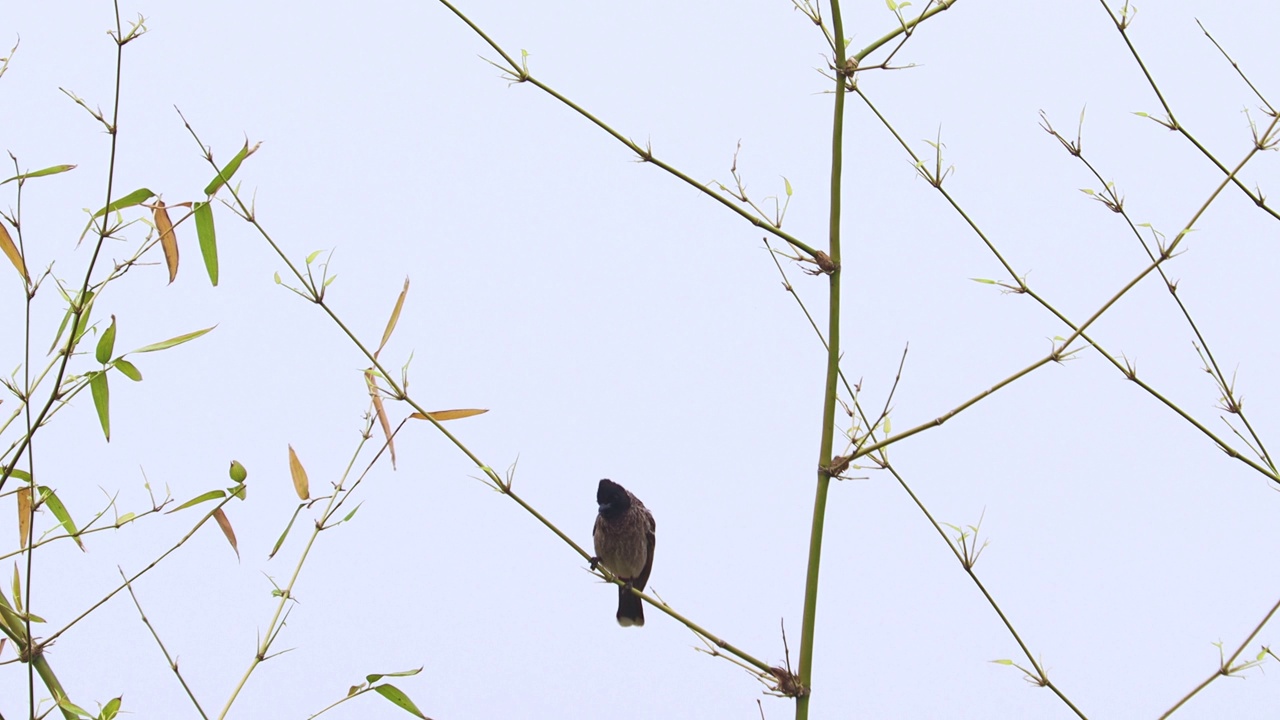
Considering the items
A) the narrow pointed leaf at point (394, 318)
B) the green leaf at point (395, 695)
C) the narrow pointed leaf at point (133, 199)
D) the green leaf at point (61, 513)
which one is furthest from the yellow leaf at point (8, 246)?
the green leaf at point (395, 695)

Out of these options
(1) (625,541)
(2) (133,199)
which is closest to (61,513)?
(2) (133,199)

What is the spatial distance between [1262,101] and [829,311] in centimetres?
47

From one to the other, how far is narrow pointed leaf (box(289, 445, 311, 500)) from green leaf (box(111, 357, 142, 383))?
0.15 meters

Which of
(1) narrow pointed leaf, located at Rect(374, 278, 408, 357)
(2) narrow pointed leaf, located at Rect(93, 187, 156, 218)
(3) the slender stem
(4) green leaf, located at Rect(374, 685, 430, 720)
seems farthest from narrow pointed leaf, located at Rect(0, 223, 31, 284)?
(3) the slender stem

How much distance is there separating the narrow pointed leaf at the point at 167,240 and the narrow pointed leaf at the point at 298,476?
193mm

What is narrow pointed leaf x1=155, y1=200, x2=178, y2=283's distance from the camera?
966mm

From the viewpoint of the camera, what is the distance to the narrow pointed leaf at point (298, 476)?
1.03 meters

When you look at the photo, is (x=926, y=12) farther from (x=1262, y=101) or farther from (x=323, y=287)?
(x=323, y=287)

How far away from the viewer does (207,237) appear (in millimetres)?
960

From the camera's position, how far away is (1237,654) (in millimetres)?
834

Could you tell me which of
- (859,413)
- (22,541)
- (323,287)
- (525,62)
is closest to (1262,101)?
(859,413)

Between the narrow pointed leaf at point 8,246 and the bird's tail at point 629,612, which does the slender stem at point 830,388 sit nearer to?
the narrow pointed leaf at point 8,246

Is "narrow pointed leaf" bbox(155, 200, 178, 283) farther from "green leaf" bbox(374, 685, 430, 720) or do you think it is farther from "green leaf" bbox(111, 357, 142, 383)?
"green leaf" bbox(374, 685, 430, 720)

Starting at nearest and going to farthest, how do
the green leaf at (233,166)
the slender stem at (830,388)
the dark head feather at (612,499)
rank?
the slender stem at (830,388) → the green leaf at (233,166) → the dark head feather at (612,499)
